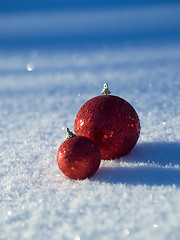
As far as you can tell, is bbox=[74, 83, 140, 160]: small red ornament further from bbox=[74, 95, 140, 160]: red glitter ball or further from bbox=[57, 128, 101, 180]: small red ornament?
bbox=[57, 128, 101, 180]: small red ornament

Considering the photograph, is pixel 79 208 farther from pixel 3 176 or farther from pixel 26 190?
pixel 3 176

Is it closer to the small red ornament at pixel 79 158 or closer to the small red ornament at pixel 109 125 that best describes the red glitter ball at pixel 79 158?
the small red ornament at pixel 79 158

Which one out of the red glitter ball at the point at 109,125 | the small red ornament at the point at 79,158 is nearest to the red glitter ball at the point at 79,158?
the small red ornament at the point at 79,158

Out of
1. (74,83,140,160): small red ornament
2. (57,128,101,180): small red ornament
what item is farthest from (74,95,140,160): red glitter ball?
(57,128,101,180): small red ornament

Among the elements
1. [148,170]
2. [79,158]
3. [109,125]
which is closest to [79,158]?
[79,158]

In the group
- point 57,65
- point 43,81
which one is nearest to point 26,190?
point 43,81
